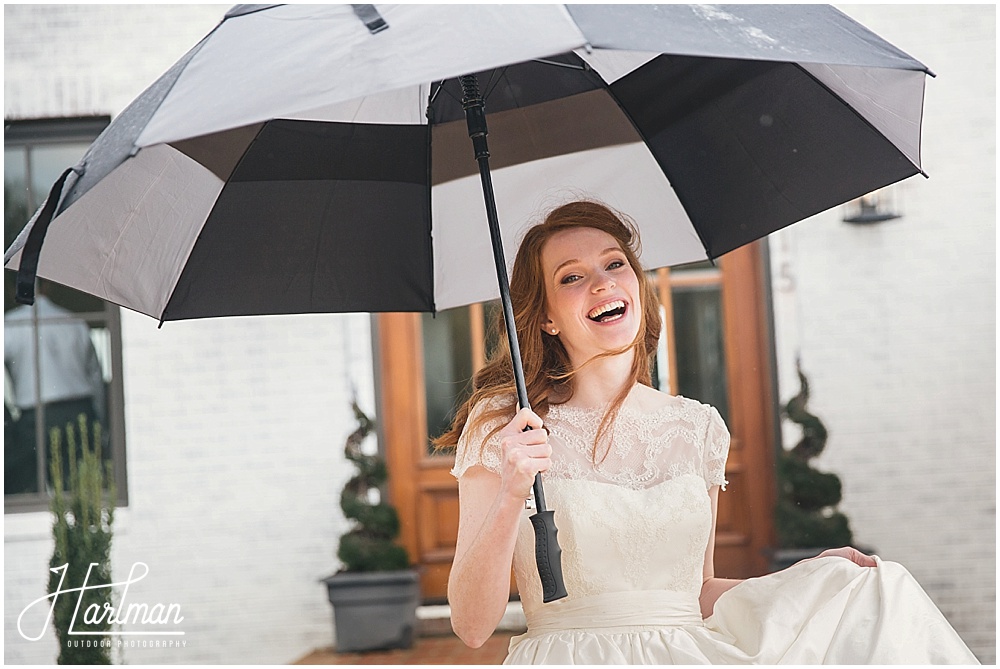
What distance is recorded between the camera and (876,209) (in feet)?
16.2

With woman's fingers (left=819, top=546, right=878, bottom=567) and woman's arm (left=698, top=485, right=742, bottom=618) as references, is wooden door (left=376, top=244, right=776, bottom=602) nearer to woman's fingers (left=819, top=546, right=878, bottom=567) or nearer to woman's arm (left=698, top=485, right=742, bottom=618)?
woman's arm (left=698, top=485, right=742, bottom=618)

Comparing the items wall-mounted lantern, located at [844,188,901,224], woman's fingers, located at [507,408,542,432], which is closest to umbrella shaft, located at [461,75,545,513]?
woman's fingers, located at [507,408,542,432]

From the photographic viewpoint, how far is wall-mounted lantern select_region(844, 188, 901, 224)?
491cm

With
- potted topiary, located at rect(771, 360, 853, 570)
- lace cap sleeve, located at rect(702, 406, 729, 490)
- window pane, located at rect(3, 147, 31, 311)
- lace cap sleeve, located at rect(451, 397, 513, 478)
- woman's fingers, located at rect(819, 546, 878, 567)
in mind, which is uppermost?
window pane, located at rect(3, 147, 31, 311)

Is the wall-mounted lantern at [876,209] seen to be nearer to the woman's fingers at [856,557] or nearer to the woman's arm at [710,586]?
the woman's arm at [710,586]

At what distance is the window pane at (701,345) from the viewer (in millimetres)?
5297

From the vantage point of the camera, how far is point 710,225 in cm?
245

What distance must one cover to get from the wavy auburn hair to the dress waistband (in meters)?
0.36

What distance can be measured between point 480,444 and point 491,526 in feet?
0.88

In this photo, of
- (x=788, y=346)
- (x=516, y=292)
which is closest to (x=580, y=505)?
(x=516, y=292)

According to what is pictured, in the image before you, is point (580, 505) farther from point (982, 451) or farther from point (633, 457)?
point (982, 451)

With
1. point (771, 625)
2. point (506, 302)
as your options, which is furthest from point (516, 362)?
point (771, 625)

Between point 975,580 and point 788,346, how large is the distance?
139cm

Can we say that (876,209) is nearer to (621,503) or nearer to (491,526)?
(621,503)
